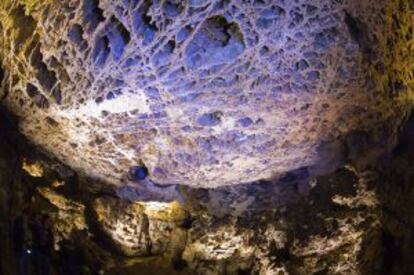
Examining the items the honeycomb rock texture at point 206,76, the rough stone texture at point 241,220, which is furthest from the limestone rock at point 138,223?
the honeycomb rock texture at point 206,76

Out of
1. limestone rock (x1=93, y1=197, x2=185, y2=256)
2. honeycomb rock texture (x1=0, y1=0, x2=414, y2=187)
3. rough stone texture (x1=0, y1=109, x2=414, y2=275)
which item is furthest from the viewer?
limestone rock (x1=93, y1=197, x2=185, y2=256)

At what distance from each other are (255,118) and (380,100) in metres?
0.76

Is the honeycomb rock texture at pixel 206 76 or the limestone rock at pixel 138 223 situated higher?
the honeycomb rock texture at pixel 206 76

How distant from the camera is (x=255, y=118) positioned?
9.05ft

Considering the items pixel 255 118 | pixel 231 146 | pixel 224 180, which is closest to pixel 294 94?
pixel 255 118

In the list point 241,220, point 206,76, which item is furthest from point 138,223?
point 206,76

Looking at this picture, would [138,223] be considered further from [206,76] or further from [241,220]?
[206,76]

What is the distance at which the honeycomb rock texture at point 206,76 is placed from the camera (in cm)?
239

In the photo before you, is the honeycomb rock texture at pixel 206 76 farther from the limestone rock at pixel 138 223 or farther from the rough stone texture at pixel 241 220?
the limestone rock at pixel 138 223

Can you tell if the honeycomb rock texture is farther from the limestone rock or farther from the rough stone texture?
the limestone rock

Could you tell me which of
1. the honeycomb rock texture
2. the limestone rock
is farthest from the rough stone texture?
the honeycomb rock texture

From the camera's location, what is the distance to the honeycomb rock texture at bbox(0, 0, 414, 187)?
2395 millimetres

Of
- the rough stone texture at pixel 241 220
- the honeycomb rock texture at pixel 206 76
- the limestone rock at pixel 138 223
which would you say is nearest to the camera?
the honeycomb rock texture at pixel 206 76

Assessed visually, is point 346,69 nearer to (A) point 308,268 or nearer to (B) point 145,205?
(A) point 308,268
